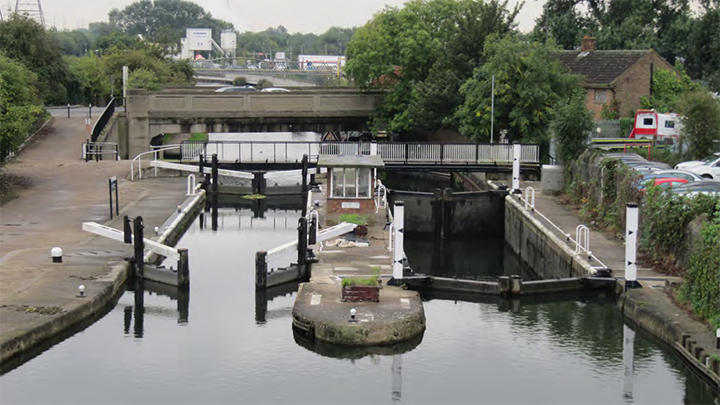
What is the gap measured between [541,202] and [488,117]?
12.7 metres

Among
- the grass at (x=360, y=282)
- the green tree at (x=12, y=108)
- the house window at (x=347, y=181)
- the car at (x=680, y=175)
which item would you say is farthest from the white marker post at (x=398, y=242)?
the green tree at (x=12, y=108)

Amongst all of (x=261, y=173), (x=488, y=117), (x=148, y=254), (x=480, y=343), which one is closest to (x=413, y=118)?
(x=488, y=117)

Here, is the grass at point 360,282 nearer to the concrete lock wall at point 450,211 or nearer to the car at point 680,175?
the car at point 680,175

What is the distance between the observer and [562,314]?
2944cm

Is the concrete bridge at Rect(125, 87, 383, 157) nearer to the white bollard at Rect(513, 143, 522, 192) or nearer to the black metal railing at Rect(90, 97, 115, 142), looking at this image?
the black metal railing at Rect(90, 97, 115, 142)

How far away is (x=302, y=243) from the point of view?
31.6m

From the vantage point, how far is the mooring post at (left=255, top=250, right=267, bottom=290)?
30.7 metres

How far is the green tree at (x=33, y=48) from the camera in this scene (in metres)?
62.2

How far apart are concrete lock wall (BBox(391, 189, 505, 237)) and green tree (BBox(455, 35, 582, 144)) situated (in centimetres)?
888

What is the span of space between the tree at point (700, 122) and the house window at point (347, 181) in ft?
60.2

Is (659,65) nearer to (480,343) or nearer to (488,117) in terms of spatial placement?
(488,117)

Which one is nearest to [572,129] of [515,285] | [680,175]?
[680,175]

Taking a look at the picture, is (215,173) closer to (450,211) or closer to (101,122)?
(101,122)

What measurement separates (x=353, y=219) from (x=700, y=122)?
68.5 feet
